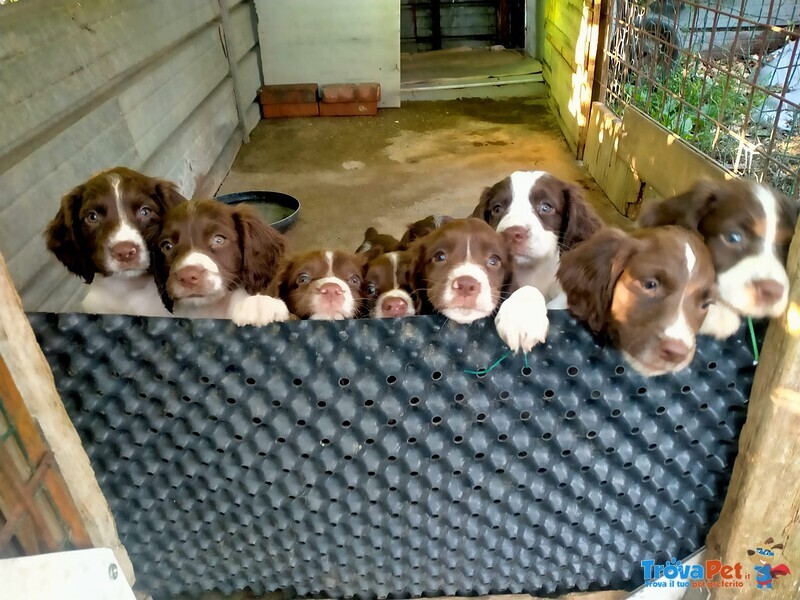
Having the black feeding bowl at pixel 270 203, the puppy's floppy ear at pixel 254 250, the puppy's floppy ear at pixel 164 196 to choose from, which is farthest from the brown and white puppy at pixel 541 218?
the black feeding bowl at pixel 270 203

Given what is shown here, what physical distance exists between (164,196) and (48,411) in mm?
1088

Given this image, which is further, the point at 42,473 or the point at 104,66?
the point at 104,66

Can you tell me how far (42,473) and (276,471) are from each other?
626 millimetres


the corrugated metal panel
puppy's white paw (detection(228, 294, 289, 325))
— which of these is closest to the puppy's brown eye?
puppy's white paw (detection(228, 294, 289, 325))

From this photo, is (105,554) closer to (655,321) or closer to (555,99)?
(655,321)

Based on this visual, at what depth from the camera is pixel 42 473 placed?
141 centimetres

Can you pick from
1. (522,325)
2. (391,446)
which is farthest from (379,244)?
(522,325)

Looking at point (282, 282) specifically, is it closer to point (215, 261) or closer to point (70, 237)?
point (215, 261)

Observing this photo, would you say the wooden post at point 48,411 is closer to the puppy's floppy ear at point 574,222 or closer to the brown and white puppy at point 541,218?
the brown and white puppy at point 541,218

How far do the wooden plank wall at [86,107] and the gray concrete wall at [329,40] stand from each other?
7.11ft

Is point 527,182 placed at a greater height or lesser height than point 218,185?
greater

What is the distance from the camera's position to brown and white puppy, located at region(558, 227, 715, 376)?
155 cm

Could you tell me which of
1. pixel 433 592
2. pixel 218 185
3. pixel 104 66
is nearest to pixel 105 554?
pixel 433 592

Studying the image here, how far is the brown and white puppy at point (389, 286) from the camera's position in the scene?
87.0 inches
